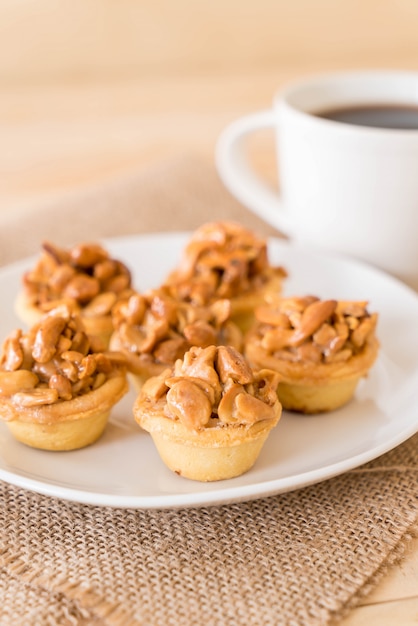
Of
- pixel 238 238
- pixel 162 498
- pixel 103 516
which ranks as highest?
pixel 238 238

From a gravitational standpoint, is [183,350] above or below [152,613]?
above

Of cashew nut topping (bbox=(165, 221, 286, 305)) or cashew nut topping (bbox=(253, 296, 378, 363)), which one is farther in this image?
cashew nut topping (bbox=(165, 221, 286, 305))

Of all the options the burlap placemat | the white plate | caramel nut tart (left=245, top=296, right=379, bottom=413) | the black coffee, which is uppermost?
the black coffee

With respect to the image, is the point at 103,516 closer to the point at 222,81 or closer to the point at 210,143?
the point at 210,143

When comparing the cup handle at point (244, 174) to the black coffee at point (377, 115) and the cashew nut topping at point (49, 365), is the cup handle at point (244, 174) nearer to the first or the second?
the black coffee at point (377, 115)

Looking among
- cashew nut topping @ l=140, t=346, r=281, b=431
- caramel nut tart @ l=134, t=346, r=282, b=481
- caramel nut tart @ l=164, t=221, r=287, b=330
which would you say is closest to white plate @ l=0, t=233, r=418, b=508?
caramel nut tart @ l=134, t=346, r=282, b=481

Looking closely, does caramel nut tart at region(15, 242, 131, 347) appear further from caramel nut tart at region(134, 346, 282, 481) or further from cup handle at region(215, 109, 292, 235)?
cup handle at region(215, 109, 292, 235)

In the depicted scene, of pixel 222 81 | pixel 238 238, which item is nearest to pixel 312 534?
pixel 238 238
